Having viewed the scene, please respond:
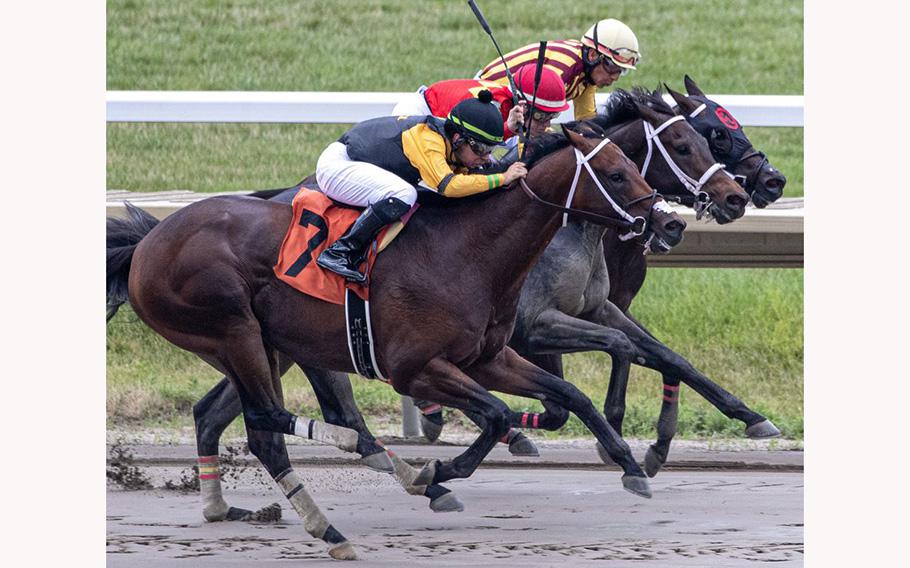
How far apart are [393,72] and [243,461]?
7.61 meters

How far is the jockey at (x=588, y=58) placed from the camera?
730 centimetres

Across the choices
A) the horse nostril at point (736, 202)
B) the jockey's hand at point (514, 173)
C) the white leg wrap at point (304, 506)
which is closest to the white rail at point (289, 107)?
the horse nostril at point (736, 202)

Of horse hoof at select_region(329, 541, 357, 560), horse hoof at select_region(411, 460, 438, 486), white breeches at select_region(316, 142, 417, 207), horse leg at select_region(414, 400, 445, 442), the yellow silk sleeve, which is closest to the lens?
horse hoof at select_region(329, 541, 357, 560)

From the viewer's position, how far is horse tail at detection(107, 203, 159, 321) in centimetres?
689

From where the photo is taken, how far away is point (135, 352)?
34.8 ft

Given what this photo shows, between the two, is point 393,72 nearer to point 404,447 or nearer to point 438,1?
point 438,1

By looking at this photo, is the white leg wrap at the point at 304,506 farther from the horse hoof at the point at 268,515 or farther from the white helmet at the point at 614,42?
the white helmet at the point at 614,42

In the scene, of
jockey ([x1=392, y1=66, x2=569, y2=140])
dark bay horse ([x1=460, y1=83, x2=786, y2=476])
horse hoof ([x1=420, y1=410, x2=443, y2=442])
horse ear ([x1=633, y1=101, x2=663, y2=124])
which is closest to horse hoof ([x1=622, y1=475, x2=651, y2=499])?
dark bay horse ([x1=460, y1=83, x2=786, y2=476])

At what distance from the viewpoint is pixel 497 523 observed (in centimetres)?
688

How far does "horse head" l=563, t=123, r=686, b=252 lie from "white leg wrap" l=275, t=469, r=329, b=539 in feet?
4.95

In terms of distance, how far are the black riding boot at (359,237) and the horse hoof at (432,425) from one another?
2197 mm

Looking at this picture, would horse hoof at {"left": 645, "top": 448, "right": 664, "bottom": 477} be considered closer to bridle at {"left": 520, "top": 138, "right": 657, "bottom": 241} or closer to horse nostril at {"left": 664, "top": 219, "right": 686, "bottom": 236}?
bridle at {"left": 520, "top": 138, "right": 657, "bottom": 241}

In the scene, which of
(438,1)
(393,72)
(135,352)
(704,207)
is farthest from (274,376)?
(438,1)

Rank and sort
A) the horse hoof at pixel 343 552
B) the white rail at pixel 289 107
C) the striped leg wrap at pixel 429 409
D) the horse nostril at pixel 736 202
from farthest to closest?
the white rail at pixel 289 107 → the striped leg wrap at pixel 429 409 → the horse nostril at pixel 736 202 → the horse hoof at pixel 343 552
